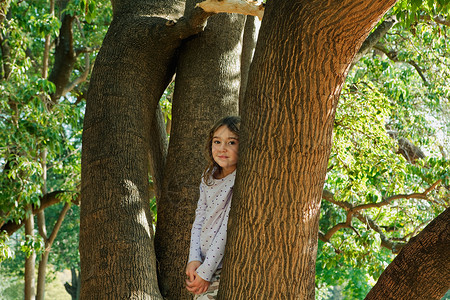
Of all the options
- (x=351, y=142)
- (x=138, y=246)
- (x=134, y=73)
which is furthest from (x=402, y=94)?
(x=138, y=246)

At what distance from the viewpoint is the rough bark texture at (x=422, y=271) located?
8.95 feet

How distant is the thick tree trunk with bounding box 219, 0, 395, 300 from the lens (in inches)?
90.3

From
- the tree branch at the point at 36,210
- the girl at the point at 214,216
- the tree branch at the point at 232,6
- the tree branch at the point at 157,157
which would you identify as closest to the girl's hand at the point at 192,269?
the girl at the point at 214,216

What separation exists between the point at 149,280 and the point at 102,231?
385 mm

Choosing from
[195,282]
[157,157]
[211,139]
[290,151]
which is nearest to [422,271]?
[290,151]

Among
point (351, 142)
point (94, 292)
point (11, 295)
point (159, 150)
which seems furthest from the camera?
point (11, 295)

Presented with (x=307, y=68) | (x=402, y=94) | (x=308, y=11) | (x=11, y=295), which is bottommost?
(x=11, y=295)

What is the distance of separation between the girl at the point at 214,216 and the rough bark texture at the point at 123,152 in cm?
29

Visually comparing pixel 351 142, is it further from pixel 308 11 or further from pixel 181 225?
pixel 308 11

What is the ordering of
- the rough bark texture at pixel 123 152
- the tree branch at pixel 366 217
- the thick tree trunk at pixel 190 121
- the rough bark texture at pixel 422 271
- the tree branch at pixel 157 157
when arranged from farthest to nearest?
the tree branch at pixel 366 217, the tree branch at pixel 157 157, the thick tree trunk at pixel 190 121, the rough bark texture at pixel 123 152, the rough bark texture at pixel 422 271

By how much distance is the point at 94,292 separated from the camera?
292 centimetres

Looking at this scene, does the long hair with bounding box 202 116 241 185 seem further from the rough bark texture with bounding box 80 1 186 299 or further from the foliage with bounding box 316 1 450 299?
the foliage with bounding box 316 1 450 299

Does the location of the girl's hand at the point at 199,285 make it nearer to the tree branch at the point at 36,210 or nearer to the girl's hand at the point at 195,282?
the girl's hand at the point at 195,282

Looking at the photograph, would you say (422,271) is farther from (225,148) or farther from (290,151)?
(225,148)
